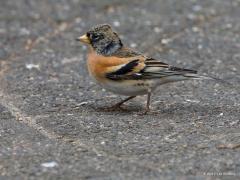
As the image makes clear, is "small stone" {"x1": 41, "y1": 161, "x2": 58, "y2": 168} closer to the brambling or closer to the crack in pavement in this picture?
the crack in pavement

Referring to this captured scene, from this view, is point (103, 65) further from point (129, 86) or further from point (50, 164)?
point (50, 164)

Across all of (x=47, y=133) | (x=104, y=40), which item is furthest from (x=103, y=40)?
(x=47, y=133)

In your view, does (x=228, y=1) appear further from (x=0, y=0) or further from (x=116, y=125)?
(x=116, y=125)

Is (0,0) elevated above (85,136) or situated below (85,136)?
above

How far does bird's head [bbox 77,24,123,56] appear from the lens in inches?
253

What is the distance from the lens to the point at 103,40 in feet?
21.2

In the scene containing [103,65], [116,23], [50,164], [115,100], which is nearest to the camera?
[50,164]

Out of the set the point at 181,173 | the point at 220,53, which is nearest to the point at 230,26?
the point at 220,53

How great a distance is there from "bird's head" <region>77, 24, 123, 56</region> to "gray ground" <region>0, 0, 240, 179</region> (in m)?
0.54

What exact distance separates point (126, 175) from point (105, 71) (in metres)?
1.69

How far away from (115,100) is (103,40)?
2.15 ft

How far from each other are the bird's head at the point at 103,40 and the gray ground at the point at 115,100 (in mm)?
539

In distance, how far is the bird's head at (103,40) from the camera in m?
6.43

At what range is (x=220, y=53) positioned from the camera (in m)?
8.10
